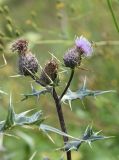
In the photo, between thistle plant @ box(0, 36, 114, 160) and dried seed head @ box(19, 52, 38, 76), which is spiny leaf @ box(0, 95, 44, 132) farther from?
dried seed head @ box(19, 52, 38, 76)

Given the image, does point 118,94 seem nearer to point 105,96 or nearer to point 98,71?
point 105,96

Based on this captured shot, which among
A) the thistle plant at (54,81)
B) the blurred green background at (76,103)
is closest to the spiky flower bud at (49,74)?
the thistle plant at (54,81)

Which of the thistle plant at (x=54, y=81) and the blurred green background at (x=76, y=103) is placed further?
the blurred green background at (x=76, y=103)

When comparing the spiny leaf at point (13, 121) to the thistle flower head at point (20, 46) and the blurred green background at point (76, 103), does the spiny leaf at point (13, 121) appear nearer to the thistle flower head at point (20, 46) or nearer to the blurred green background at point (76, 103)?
the thistle flower head at point (20, 46)

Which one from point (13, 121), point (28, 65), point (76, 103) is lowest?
point (76, 103)

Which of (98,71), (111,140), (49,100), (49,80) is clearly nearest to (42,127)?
(49,80)

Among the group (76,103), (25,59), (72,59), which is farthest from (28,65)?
(76,103)

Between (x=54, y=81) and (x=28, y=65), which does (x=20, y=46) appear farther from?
(x=54, y=81)
